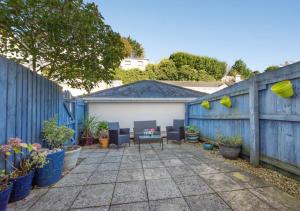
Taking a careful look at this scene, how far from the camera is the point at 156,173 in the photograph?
137 inches

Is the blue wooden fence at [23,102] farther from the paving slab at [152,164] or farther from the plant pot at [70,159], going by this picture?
the paving slab at [152,164]

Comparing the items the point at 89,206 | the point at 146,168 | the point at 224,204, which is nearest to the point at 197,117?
the point at 146,168

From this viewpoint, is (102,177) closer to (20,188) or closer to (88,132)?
(20,188)

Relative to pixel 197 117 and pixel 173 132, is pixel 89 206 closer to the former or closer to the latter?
pixel 173 132

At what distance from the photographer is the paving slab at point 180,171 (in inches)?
134

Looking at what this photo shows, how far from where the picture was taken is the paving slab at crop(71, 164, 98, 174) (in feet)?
12.0

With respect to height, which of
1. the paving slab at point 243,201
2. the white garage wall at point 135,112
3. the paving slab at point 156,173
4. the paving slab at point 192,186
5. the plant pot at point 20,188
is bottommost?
the paving slab at point 156,173

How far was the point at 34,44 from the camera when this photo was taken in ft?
11.9

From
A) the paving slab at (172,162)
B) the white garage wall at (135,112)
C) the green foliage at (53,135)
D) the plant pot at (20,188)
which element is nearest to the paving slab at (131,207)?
the plant pot at (20,188)

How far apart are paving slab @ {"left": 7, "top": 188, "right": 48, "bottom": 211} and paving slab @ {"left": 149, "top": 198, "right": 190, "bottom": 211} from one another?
1.68m

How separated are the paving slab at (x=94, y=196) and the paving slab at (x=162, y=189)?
0.63m

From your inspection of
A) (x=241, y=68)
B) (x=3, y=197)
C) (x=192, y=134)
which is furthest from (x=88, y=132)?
(x=241, y=68)

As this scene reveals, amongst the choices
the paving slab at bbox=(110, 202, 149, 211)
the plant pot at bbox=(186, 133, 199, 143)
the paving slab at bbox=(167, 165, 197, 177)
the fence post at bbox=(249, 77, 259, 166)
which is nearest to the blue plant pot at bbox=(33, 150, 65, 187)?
the paving slab at bbox=(110, 202, 149, 211)

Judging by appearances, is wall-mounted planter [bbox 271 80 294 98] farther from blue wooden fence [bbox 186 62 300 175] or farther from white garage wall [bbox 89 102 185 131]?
white garage wall [bbox 89 102 185 131]
